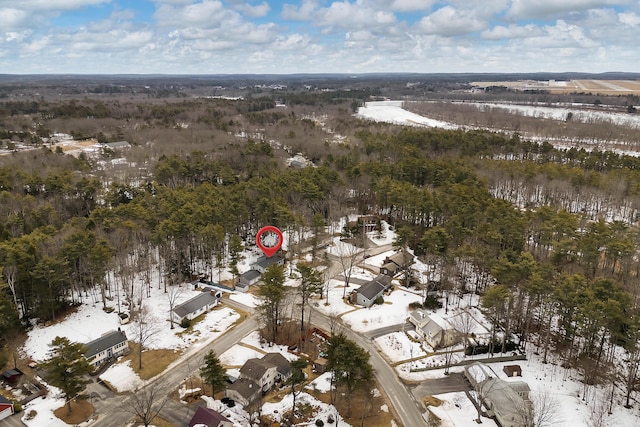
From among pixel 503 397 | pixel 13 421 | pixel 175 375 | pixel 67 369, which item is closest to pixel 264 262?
pixel 175 375

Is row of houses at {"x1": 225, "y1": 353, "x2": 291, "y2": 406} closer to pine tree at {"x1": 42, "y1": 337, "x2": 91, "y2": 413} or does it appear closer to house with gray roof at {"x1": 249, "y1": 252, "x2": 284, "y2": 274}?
pine tree at {"x1": 42, "y1": 337, "x2": 91, "y2": 413}

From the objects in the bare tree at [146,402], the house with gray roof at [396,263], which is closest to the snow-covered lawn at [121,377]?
the bare tree at [146,402]

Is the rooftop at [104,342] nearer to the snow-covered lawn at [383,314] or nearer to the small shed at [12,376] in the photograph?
the small shed at [12,376]

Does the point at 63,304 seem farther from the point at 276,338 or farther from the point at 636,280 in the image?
the point at 636,280

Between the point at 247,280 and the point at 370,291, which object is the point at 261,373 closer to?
the point at 370,291

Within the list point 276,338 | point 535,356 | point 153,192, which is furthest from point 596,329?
point 153,192

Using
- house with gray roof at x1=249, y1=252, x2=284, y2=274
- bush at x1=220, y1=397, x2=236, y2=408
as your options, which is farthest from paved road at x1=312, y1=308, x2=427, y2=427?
house with gray roof at x1=249, y1=252, x2=284, y2=274

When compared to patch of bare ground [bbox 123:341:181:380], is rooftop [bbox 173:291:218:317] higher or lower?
higher
